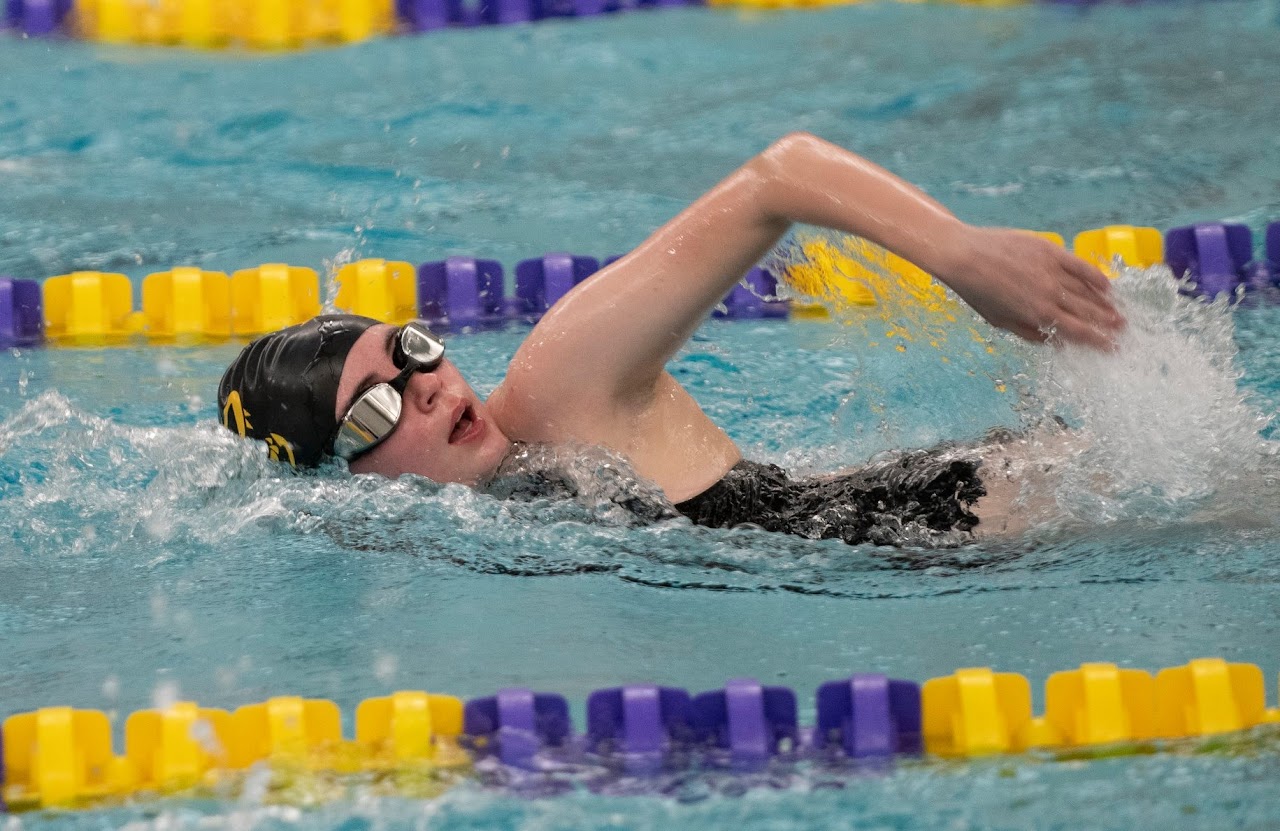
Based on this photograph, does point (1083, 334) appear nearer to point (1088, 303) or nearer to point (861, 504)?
point (1088, 303)

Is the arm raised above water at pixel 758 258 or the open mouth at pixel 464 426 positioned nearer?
the arm raised above water at pixel 758 258

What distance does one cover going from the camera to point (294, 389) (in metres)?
2.56

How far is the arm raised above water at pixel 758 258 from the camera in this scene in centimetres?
220

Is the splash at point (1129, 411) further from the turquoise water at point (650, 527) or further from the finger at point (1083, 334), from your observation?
the finger at point (1083, 334)

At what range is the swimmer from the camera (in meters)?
2.24

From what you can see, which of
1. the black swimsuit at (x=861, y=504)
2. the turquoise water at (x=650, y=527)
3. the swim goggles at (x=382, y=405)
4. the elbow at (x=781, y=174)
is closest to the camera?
the turquoise water at (x=650, y=527)

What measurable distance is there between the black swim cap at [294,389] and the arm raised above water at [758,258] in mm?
298

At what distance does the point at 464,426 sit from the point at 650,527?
0.34m

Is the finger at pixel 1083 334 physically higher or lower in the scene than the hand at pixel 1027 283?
lower

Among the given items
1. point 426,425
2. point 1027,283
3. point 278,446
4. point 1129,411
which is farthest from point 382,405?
point 1129,411

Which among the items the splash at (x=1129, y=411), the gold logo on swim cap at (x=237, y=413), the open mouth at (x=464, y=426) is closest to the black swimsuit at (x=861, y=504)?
the splash at (x=1129, y=411)

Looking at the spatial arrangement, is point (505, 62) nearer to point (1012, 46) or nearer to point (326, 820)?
point (1012, 46)

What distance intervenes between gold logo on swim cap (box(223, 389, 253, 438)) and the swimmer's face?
18cm

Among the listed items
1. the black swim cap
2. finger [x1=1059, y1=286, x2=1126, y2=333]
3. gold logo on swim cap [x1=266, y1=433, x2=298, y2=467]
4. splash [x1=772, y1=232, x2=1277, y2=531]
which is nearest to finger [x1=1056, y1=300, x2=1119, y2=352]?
finger [x1=1059, y1=286, x2=1126, y2=333]
